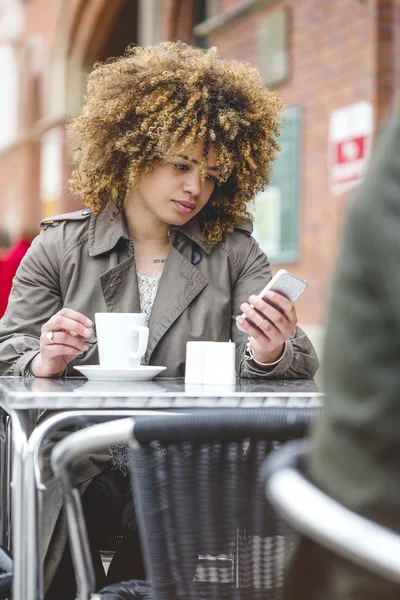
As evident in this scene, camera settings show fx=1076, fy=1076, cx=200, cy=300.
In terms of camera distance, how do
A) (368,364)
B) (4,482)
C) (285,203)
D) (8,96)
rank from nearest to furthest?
1. (368,364)
2. (4,482)
3. (285,203)
4. (8,96)

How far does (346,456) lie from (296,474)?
0.11 m

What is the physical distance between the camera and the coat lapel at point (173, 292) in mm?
2838

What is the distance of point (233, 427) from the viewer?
4.72ft

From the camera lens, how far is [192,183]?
289 centimetres

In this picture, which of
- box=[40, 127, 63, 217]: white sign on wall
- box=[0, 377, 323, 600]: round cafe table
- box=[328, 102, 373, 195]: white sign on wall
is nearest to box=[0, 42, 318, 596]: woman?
box=[0, 377, 323, 600]: round cafe table

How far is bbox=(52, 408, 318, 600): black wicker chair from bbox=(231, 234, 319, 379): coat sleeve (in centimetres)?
120

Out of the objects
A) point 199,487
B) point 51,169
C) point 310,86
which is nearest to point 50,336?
point 199,487

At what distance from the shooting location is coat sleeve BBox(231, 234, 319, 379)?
2705 mm

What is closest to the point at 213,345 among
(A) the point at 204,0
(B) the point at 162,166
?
(B) the point at 162,166

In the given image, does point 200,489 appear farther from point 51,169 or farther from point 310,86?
point 51,169

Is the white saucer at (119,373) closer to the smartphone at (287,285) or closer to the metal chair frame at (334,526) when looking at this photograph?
the smartphone at (287,285)

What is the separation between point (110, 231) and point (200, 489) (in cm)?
159

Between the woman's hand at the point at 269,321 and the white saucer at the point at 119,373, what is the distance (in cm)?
24

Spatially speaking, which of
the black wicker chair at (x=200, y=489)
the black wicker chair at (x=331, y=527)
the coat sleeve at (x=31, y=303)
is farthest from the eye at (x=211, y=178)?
the black wicker chair at (x=331, y=527)
